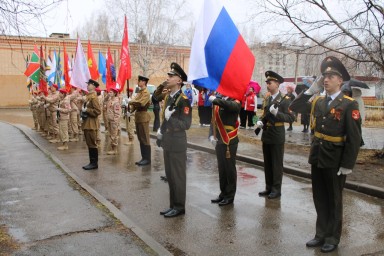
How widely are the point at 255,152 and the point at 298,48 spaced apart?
10.3ft

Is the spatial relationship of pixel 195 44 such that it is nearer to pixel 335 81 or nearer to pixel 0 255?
pixel 335 81

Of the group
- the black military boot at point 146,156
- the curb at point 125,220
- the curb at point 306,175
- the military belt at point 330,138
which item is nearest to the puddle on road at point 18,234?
the curb at point 125,220

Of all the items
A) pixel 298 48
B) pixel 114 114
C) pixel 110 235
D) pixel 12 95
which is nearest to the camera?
pixel 110 235

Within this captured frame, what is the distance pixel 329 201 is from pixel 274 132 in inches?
90.5

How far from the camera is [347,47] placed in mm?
10367

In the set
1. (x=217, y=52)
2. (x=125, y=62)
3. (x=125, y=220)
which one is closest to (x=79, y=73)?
(x=125, y=62)

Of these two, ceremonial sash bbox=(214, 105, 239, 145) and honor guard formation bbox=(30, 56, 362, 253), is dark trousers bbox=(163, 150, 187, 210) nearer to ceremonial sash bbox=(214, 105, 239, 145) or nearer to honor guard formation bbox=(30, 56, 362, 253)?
honor guard formation bbox=(30, 56, 362, 253)

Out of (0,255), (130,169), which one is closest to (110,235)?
(0,255)

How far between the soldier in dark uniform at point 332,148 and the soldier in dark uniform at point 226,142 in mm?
1698

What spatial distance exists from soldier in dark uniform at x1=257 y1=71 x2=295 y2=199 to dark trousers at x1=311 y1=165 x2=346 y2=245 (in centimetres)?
203

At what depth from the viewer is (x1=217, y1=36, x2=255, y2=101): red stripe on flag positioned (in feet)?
20.2

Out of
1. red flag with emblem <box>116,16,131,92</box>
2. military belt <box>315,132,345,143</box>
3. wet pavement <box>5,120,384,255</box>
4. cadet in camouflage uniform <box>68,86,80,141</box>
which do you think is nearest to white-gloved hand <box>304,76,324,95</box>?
military belt <box>315,132,345,143</box>

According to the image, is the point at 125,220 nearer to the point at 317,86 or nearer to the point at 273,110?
the point at 273,110

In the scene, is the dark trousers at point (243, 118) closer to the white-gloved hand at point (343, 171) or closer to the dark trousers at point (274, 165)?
the dark trousers at point (274, 165)
